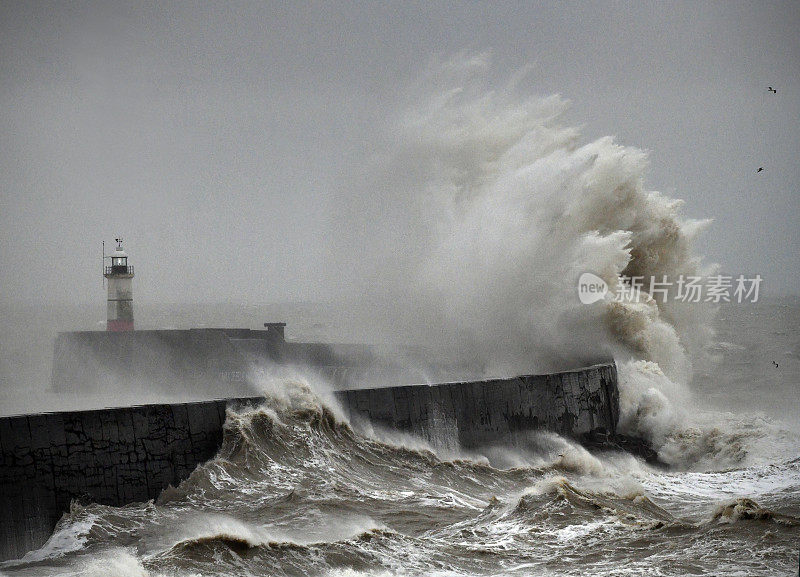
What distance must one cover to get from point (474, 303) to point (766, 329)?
27.0m

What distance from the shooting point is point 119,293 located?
18.3 m

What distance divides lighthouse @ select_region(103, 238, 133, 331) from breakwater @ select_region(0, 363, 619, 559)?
10.7 m

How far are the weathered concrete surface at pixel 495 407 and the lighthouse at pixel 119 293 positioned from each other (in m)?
10.6

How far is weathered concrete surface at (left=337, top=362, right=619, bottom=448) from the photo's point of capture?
898 centimetres

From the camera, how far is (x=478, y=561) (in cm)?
578

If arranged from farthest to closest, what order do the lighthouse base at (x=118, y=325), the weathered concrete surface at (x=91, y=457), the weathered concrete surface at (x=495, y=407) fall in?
1. the lighthouse base at (x=118, y=325)
2. the weathered concrete surface at (x=495, y=407)
3. the weathered concrete surface at (x=91, y=457)

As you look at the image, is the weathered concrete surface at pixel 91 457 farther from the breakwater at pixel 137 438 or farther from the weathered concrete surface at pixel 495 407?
the weathered concrete surface at pixel 495 407

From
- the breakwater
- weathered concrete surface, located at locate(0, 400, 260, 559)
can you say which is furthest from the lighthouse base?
weathered concrete surface, located at locate(0, 400, 260, 559)

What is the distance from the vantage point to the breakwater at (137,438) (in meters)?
6.40

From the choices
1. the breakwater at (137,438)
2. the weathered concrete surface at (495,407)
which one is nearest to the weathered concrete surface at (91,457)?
the breakwater at (137,438)

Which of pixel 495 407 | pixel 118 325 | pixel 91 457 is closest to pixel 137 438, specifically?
pixel 91 457

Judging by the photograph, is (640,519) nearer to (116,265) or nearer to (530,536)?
(530,536)

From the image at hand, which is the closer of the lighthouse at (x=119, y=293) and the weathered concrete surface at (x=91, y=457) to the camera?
the weathered concrete surface at (x=91, y=457)

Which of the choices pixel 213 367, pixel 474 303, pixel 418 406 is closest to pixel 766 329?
pixel 474 303
